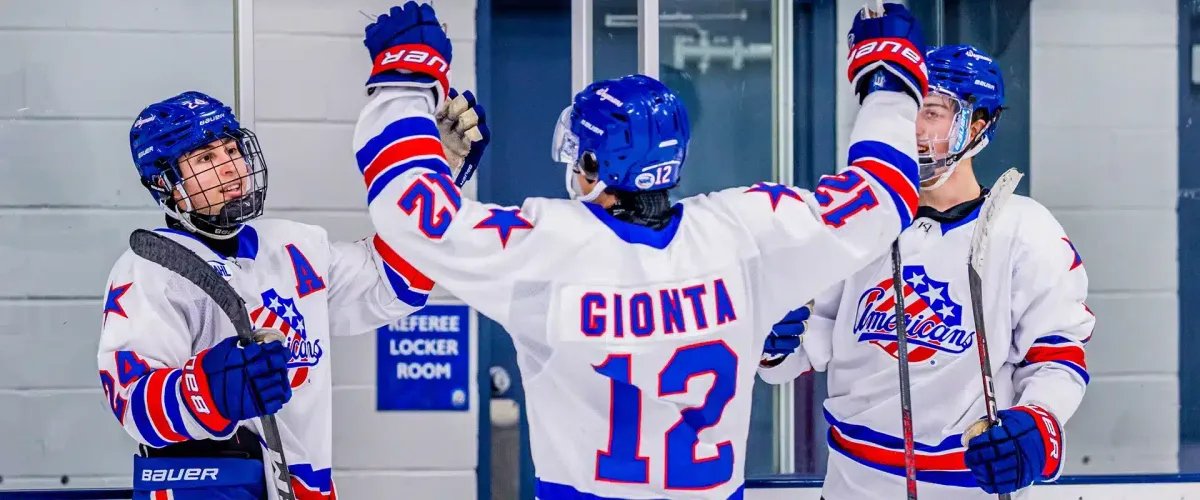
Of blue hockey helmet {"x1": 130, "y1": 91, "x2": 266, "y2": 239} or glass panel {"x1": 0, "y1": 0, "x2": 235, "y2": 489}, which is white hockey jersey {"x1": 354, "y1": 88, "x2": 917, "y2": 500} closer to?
blue hockey helmet {"x1": 130, "y1": 91, "x2": 266, "y2": 239}

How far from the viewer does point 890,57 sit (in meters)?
1.76

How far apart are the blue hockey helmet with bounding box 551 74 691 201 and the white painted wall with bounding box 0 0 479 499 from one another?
1.31 meters

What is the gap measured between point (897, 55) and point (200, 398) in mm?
1163

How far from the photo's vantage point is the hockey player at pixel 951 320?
2080 mm

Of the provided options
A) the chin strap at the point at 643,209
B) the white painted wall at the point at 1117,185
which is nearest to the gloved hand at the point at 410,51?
the chin strap at the point at 643,209

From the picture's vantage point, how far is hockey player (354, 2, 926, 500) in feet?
5.25

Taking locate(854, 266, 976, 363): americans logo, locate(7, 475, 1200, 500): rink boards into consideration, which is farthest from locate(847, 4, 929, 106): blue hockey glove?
locate(7, 475, 1200, 500): rink boards

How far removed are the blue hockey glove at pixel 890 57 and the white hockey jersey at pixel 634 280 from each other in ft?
0.20

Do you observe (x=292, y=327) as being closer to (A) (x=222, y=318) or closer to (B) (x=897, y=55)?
(A) (x=222, y=318)

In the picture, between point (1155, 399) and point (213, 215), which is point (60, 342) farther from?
point (1155, 399)

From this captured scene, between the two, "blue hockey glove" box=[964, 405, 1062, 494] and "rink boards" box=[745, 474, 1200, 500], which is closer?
"blue hockey glove" box=[964, 405, 1062, 494]

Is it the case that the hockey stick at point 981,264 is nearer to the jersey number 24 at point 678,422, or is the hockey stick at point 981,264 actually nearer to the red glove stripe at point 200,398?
the jersey number 24 at point 678,422

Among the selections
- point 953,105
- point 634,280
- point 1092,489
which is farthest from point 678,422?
point 1092,489

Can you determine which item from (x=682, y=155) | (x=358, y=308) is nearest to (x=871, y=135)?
(x=682, y=155)
